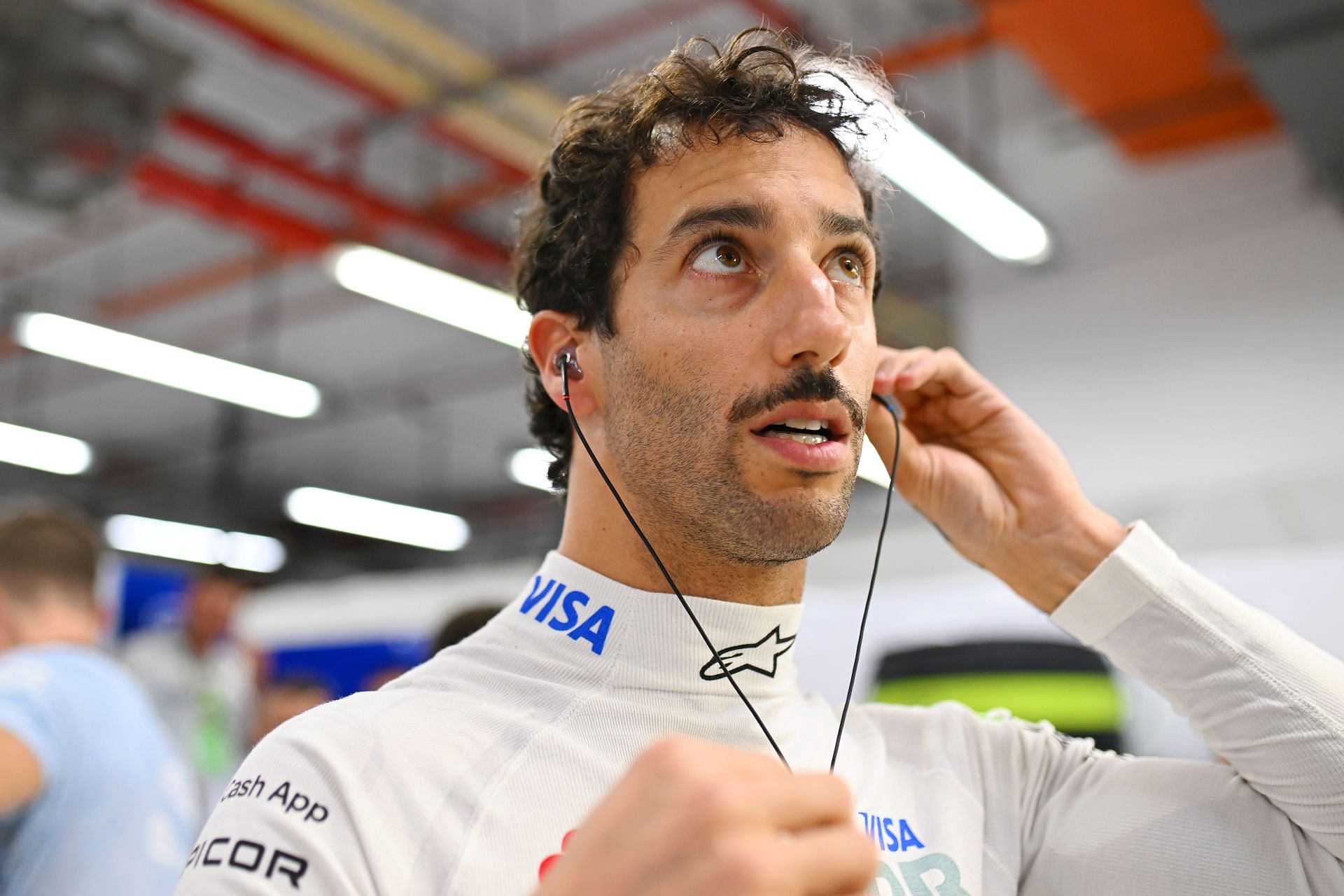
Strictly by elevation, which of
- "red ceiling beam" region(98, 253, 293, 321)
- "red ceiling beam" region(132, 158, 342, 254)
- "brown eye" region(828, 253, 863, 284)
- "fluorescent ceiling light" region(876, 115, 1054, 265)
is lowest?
"brown eye" region(828, 253, 863, 284)

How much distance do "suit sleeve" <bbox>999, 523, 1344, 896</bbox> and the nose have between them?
0.45 m

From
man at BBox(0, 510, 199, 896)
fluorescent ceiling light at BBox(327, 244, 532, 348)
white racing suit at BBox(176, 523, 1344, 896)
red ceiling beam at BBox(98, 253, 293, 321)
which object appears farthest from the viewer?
red ceiling beam at BBox(98, 253, 293, 321)

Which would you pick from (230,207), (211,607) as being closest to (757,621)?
(211,607)

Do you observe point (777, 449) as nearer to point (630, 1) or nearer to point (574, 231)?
point (574, 231)

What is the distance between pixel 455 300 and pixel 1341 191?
4.54m

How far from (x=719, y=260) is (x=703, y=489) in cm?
26

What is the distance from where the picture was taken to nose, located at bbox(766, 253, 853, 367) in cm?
113

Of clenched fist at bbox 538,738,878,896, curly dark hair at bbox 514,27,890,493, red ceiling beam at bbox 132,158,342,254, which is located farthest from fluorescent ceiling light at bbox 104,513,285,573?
clenched fist at bbox 538,738,878,896

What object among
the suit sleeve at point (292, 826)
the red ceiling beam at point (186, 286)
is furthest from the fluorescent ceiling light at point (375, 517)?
the suit sleeve at point (292, 826)

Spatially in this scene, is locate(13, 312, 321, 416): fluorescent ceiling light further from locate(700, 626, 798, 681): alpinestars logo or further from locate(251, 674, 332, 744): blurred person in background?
locate(700, 626, 798, 681): alpinestars logo

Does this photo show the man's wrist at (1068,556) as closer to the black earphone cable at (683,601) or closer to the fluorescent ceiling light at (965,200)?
the black earphone cable at (683,601)

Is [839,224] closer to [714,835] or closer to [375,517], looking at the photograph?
[714,835]

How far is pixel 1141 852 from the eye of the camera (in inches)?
47.8

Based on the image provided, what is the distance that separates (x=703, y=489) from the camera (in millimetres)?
1151
